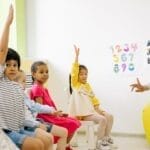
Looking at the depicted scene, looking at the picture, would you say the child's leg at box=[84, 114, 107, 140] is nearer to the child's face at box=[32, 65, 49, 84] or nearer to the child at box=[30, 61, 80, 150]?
the child at box=[30, 61, 80, 150]

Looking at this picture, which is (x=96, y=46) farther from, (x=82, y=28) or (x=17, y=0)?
(x=17, y=0)

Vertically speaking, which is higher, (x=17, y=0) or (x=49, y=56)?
(x=17, y=0)

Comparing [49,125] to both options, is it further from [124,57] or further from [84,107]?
[124,57]

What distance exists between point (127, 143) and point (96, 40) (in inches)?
52.9

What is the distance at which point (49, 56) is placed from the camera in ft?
14.3

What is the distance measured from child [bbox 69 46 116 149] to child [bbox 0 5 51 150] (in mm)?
1286

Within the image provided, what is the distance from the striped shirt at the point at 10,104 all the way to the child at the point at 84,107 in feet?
4.42

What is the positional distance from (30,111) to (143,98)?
200 cm

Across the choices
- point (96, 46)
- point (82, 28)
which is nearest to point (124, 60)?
point (96, 46)

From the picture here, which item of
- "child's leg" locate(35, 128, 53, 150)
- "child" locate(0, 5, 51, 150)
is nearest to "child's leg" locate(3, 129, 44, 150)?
"child" locate(0, 5, 51, 150)

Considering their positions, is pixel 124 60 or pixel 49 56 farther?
pixel 49 56

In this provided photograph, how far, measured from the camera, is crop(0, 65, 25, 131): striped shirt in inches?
79.5

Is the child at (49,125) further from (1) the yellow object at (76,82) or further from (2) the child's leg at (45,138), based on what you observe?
(1) the yellow object at (76,82)

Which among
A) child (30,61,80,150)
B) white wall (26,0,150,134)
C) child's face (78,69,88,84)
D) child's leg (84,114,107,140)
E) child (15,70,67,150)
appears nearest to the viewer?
child (15,70,67,150)
